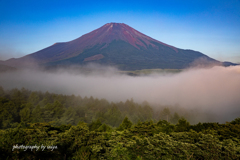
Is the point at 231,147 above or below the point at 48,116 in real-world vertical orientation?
above

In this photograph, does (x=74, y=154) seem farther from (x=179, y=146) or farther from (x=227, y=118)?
(x=227, y=118)

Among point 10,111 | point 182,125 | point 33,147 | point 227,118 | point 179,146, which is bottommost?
point 227,118

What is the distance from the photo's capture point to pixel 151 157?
18.3m

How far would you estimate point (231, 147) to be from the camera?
17312mm

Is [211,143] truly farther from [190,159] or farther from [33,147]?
[33,147]

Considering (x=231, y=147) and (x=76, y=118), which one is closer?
(x=231, y=147)

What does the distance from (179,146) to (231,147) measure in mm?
4959

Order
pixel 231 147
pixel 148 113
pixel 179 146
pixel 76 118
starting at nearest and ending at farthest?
pixel 231 147, pixel 179 146, pixel 76 118, pixel 148 113

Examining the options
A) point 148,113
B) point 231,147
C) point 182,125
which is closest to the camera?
point 231,147

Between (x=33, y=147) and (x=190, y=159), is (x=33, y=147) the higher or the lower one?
the higher one

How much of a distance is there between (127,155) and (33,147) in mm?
9047

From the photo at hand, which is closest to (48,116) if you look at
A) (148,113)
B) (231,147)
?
(148,113)

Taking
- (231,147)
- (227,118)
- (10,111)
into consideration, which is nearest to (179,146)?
(231,147)

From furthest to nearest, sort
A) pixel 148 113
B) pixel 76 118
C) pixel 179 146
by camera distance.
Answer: pixel 148 113, pixel 76 118, pixel 179 146
